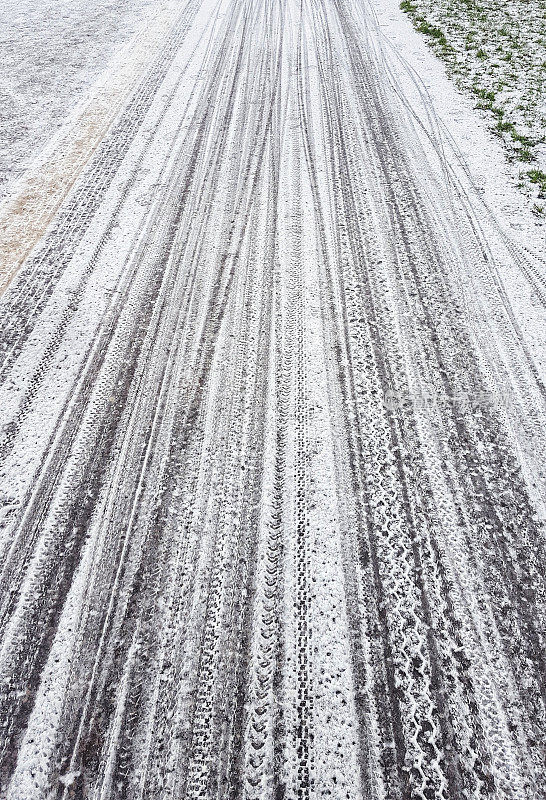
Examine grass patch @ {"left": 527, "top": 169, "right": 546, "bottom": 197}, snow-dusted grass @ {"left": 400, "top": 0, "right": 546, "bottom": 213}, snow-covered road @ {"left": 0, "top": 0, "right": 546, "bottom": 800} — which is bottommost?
snow-covered road @ {"left": 0, "top": 0, "right": 546, "bottom": 800}

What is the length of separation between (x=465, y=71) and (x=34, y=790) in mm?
8819

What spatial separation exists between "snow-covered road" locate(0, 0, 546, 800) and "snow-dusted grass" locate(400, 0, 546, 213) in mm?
975

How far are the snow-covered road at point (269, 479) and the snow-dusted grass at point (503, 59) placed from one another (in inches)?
38.4

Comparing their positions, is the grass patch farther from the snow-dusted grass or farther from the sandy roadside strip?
the sandy roadside strip

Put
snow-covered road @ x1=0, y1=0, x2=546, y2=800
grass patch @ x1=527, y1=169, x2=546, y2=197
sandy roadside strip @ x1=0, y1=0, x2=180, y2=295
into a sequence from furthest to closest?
grass patch @ x1=527, y1=169, x2=546, y2=197 → sandy roadside strip @ x1=0, y1=0, x2=180, y2=295 → snow-covered road @ x1=0, y1=0, x2=546, y2=800

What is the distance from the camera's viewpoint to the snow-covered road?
1938 millimetres

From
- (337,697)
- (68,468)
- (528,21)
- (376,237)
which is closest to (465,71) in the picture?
(528,21)

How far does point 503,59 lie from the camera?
282 inches

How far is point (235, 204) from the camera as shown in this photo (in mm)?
4582

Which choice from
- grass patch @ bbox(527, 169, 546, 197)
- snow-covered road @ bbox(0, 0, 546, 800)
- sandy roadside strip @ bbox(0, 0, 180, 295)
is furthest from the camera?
grass patch @ bbox(527, 169, 546, 197)

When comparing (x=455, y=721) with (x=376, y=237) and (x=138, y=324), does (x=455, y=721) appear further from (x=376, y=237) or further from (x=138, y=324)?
(x=376, y=237)

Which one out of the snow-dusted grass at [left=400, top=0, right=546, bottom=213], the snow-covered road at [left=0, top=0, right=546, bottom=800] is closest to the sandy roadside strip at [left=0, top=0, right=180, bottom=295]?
the snow-covered road at [left=0, top=0, right=546, bottom=800]

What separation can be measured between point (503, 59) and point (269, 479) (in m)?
8.00

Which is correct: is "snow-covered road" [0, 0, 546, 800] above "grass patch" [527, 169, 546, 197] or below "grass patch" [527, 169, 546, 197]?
below
